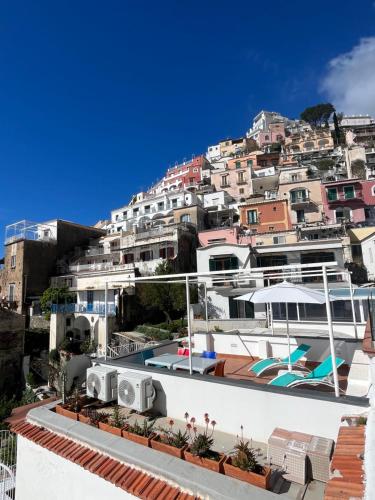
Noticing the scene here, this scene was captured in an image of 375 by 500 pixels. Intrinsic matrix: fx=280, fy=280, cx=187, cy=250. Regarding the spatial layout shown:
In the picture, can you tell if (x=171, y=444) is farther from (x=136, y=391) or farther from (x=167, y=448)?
(x=136, y=391)

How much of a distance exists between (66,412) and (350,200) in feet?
132

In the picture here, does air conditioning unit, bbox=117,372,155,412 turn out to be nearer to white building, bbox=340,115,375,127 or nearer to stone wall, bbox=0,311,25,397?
stone wall, bbox=0,311,25,397

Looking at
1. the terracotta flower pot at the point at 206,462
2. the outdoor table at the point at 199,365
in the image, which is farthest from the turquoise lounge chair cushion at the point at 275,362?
the terracotta flower pot at the point at 206,462

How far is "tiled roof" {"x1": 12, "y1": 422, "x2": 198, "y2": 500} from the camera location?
3227mm

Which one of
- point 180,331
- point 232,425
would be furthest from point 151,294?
point 232,425

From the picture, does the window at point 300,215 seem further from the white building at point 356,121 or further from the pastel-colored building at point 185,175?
the white building at point 356,121

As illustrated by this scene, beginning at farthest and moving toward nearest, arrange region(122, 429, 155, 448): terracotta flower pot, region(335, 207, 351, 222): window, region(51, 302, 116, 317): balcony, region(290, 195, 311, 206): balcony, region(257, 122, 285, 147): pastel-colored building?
region(257, 122, 285, 147): pastel-colored building < region(290, 195, 311, 206): balcony < region(335, 207, 351, 222): window < region(51, 302, 116, 317): balcony < region(122, 429, 155, 448): terracotta flower pot

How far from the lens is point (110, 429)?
177 inches

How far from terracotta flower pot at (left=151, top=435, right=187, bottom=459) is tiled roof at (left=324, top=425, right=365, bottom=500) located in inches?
75.6

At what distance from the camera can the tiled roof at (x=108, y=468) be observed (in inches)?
127

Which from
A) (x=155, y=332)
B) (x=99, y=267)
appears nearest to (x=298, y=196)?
(x=155, y=332)

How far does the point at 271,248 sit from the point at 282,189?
605 inches

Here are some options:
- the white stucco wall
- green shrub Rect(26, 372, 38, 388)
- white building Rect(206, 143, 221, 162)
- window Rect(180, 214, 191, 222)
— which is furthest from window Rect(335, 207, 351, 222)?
white building Rect(206, 143, 221, 162)

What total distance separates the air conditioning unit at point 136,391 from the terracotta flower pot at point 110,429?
64cm
